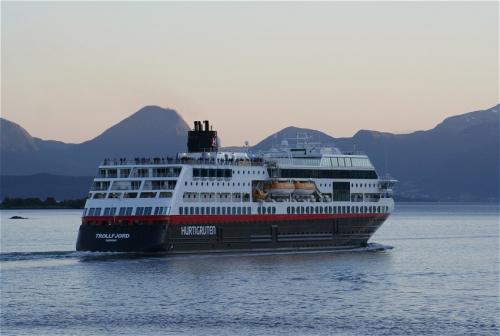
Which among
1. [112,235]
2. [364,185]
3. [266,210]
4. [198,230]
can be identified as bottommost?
[112,235]

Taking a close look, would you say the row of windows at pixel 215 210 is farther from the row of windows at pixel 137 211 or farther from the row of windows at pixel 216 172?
the row of windows at pixel 216 172

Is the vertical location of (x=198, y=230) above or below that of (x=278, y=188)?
below

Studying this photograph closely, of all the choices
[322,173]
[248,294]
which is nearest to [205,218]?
[322,173]

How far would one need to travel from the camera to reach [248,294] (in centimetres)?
6456

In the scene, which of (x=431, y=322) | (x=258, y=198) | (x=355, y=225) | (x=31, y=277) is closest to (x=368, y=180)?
(x=355, y=225)

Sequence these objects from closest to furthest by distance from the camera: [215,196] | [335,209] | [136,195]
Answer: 1. [136,195]
2. [215,196]
3. [335,209]

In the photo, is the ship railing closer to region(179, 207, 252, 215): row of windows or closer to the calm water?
region(179, 207, 252, 215): row of windows

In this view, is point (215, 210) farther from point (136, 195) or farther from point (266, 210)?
point (136, 195)

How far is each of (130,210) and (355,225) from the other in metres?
22.8

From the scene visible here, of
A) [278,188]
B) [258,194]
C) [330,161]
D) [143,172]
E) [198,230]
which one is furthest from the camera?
[330,161]

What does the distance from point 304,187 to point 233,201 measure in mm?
8386

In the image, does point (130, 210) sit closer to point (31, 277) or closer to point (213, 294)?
point (31, 277)

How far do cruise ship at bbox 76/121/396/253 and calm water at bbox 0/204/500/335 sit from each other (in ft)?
5.73

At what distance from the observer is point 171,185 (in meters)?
82.9
